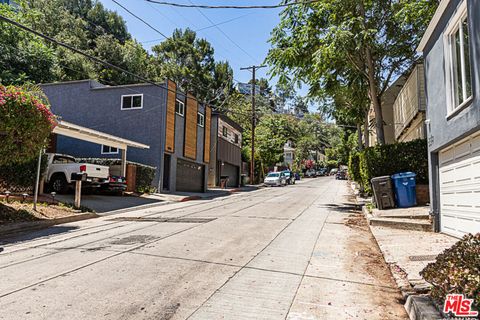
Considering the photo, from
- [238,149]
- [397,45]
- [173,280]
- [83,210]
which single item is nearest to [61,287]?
[173,280]

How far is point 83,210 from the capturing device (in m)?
12.7

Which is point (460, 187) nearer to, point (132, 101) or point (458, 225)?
point (458, 225)

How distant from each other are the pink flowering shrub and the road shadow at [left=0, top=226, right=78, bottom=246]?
2.04 m

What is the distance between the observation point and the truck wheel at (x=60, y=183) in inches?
640

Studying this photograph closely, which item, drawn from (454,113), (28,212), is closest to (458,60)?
(454,113)

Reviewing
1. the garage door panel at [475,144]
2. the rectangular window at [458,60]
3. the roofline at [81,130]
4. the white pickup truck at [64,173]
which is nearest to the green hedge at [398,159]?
the rectangular window at [458,60]

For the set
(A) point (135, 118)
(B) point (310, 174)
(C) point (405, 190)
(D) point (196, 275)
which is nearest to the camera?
(D) point (196, 275)

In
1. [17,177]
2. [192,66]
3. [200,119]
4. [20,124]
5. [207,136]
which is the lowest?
[17,177]

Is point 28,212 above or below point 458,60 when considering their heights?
below

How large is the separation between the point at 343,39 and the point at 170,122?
44.6ft

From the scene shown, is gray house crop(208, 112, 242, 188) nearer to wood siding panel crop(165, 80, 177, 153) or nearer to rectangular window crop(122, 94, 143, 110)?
wood siding panel crop(165, 80, 177, 153)

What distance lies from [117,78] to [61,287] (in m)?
40.5

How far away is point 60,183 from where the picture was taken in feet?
53.4

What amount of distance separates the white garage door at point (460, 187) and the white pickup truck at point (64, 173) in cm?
1339
